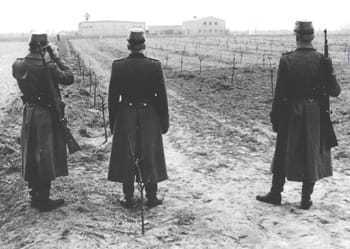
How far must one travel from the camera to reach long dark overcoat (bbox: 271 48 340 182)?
4867mm

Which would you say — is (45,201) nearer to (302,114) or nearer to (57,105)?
(57,105)

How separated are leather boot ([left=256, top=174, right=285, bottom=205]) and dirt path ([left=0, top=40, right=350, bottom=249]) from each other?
0.11 m

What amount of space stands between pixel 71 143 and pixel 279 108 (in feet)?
7.76

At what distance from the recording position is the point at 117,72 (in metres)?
4.91

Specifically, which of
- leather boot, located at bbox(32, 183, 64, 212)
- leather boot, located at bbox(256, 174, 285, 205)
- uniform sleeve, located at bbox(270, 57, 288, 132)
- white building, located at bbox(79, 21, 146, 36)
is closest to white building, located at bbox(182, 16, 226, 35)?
white building, located at bbox(79, 21, 146, 36)

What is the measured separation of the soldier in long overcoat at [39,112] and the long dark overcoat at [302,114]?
2.35 meters

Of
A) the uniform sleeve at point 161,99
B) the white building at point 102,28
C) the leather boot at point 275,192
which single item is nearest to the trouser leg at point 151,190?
the uniform sleeve at point 161,99

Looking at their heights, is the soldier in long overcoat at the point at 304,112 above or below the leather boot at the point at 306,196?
above

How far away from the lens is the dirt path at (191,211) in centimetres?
447

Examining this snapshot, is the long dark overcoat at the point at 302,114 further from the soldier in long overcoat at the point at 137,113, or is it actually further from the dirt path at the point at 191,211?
the soldier in long overcoat at the point at 137,113

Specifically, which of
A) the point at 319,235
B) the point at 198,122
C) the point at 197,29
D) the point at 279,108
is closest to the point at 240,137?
the point at 198,122

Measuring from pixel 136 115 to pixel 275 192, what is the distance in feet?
6.14

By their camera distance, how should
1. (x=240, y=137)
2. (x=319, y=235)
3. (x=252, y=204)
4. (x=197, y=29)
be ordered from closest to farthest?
(x=319, y=235) → (x=252, y=204) → (x=240, y=137) → (x=197, y=29)

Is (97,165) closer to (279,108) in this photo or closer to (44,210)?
(44,210)
